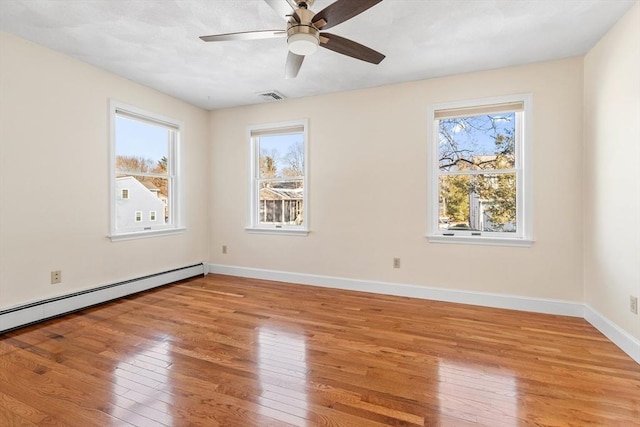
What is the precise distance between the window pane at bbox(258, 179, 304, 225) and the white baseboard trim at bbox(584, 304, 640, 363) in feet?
11.0

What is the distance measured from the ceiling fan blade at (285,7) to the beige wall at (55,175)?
2.62m

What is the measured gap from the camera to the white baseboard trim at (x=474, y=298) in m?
2.52

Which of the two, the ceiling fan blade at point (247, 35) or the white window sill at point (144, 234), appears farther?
the white window sill at point (144, 234)

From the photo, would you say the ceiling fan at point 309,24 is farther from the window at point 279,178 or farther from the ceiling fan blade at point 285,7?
the window at point 279,178

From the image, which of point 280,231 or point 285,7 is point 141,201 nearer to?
point 280,231

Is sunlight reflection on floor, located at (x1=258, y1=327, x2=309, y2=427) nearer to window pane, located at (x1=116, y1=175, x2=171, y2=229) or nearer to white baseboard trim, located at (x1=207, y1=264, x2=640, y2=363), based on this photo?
white baseboard trim, located at (x1=207, y1=264, x2=640, y2=363)

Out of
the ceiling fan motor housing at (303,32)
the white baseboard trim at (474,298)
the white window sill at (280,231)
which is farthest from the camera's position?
the white window sill at (280,231)

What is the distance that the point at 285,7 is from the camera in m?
1.88

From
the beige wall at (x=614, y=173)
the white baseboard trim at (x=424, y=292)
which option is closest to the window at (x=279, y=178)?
the white baseboard trim at (x=424, y=292)

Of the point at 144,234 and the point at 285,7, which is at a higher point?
the point at 285,7

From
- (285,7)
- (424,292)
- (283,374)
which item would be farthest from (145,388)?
(424,292)

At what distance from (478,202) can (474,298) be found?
3.57 ft

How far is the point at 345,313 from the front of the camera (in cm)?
323

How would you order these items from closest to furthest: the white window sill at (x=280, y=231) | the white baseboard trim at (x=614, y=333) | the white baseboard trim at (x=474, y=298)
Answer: the white baseboard trim at (x=614, y=333) < the white baseboard trim at (x=474, y=298) < the white window sill at (x=280, y=231)
